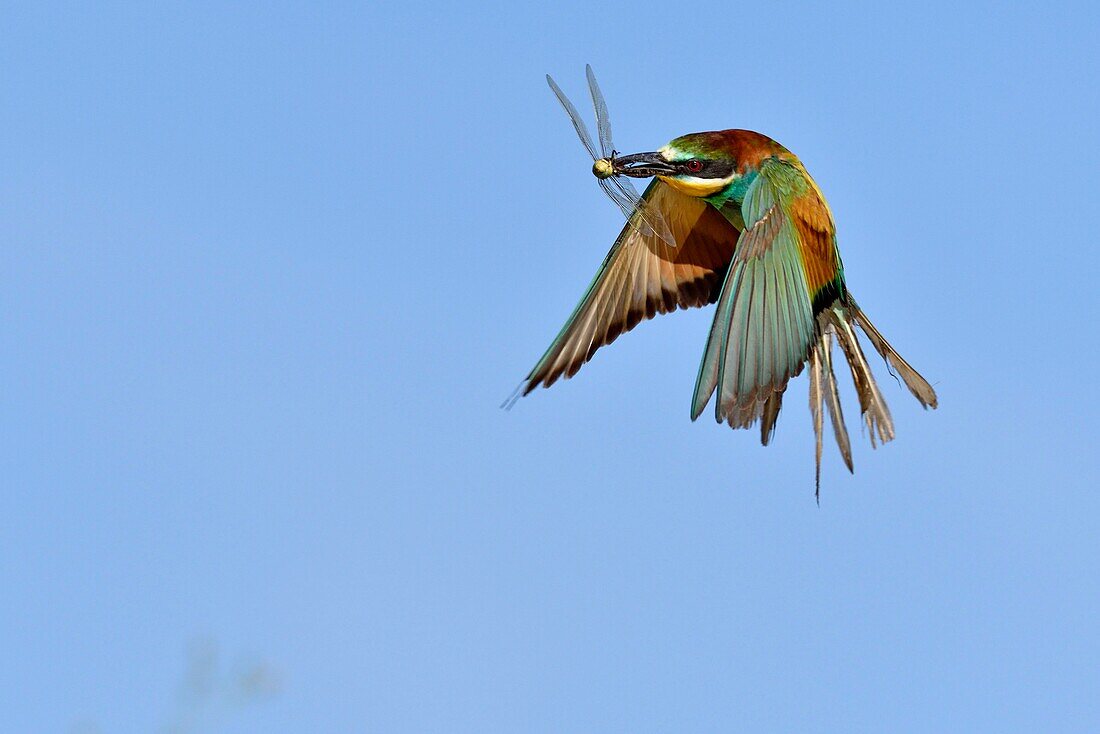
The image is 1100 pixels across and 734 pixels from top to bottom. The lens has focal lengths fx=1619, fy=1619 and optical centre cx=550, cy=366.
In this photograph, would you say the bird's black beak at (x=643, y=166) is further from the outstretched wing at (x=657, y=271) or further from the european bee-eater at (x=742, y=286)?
the outstretched wing at (x=657, y=271)

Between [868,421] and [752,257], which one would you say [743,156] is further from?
[868,421]

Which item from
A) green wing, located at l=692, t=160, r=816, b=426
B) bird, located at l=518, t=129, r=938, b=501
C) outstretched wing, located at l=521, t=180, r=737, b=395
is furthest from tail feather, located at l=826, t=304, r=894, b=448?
outstretched wing, located at l=521, t=180, r=737, b=395

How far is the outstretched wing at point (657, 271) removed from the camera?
8375 mm

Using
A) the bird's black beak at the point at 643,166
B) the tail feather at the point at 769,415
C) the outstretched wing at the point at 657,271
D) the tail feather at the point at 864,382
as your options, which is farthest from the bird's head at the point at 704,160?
the tail feather at the point at 769,415

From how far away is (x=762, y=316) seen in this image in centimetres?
706

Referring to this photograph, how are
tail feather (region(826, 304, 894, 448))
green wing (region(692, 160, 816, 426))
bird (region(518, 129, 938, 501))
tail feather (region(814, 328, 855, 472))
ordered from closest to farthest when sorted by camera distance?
1. green wing (region(692, 160, 816, 426))
2. bird (region(518, 129, 938, 501))
3. tail feather (region(814, 328, 855, 472))
4. tail feather (region(826, 304, 894, 448))

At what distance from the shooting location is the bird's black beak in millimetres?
7688

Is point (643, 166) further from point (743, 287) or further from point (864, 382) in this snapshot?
point (864, 382)

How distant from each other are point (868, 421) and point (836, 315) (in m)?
0.64

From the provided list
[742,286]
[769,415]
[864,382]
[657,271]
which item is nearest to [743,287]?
[742,286]

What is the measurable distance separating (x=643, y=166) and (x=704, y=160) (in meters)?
0.29

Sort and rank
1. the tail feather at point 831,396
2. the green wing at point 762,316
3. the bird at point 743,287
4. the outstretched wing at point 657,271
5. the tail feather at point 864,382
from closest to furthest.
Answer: the green wing at point 762,316 < the bird at point 743,287 < the tail feather at point 831,396 < the tail feather at point 864,382 < the outstretched wing at point 657,271

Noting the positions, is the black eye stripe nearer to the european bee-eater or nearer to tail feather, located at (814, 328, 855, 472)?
the european bee-eater

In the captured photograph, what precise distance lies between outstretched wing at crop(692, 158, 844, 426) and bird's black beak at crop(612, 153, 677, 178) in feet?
1.45
